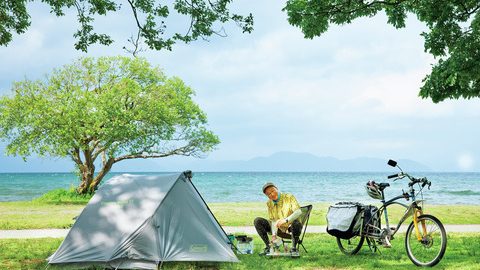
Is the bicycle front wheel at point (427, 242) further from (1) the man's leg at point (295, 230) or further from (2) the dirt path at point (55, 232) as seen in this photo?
(2) the dirt path at point (55, 232)

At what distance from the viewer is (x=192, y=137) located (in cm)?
2802

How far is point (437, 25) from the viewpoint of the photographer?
1048 centimetres

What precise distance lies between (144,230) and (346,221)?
3093mm

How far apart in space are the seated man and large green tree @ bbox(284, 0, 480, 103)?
353 cm

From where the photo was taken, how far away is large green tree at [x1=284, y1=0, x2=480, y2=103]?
32.7ft

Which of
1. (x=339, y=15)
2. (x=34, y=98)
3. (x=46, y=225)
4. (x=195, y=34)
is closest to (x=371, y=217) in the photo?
Answer: (x=339, y=15)

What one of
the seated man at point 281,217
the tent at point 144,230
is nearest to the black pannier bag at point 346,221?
the seated man at point 281,217

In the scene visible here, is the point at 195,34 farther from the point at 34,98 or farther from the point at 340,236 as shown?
the point at 34,98

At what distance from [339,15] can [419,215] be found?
4.58 metres

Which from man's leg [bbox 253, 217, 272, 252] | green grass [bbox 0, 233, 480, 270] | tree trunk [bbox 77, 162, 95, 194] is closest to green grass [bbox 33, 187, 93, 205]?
tree trunk [bbox 77, 162, 95, 194]

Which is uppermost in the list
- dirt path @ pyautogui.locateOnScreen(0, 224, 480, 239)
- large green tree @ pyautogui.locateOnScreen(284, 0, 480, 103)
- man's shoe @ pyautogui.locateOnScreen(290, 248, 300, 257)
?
large green tree @ pyautogui.locateOnScreen(284, 0, 480, 103)

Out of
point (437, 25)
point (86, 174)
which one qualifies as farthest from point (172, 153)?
point (437, 25)

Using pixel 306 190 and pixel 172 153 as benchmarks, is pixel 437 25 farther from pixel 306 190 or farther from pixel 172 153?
pixel 306 190

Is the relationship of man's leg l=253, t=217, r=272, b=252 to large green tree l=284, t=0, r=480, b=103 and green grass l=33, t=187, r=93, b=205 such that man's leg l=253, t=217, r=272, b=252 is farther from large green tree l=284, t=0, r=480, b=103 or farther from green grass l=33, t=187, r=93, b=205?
green grass l=33, t=187, r=93, b=205
